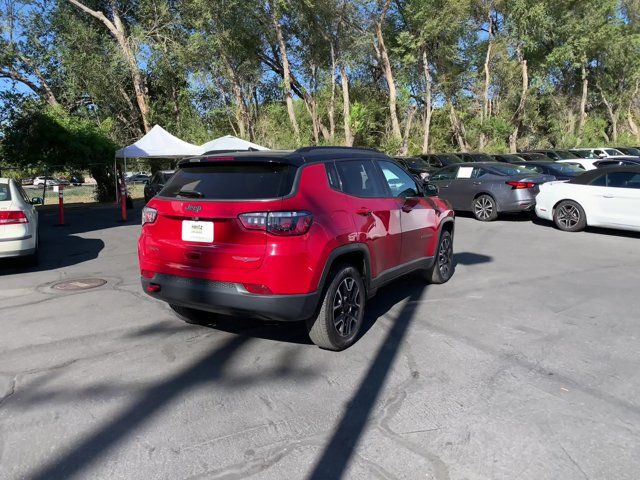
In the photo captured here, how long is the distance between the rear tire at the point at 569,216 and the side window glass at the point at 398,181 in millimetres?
6603

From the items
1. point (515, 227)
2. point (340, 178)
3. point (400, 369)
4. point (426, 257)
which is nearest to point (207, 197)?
point (340, 178)

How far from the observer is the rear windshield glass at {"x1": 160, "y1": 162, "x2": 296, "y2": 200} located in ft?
12.7

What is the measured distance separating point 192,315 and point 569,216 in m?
9.12

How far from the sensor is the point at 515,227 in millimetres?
11812

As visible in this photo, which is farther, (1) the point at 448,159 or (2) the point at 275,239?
(1) the point at 448,159

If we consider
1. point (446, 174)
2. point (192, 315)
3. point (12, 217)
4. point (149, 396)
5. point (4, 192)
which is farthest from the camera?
point (446, 174)

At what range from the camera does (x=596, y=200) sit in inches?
410

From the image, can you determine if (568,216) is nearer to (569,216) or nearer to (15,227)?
(569,216)

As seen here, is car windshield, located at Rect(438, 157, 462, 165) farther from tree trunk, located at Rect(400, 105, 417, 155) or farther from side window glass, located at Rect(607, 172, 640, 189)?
side window glass, located at Rect(607, 172, 640, 189)

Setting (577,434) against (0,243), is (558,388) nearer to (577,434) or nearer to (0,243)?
(577,434)

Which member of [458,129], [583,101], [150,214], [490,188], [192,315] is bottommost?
[192,315]

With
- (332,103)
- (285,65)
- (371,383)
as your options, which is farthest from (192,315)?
(332,103)

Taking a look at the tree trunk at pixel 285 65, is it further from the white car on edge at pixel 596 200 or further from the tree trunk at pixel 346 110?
the white car on edge at pixel 596 200

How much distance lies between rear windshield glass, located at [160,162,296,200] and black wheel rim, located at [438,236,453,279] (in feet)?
10.2
